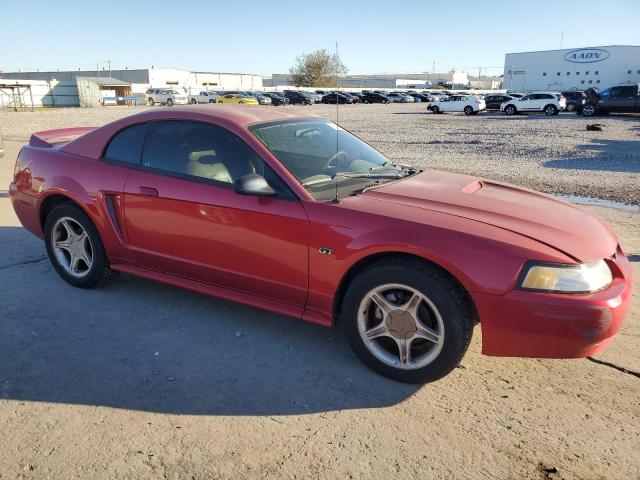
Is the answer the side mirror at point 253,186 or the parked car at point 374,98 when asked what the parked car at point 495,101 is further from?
the side mirror at point 253,186

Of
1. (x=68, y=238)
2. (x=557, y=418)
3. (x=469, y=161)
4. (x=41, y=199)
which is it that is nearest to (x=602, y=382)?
(x=557, y=418)

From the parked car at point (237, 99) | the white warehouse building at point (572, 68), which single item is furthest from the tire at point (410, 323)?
the white warehouse building at point (572, 68)

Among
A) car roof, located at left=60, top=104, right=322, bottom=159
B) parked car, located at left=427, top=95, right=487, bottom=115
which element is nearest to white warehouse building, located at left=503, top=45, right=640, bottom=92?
parked car, located at left=427, top=95, right=487, bottom=115

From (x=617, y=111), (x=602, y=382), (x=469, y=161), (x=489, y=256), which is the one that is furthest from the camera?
(x=617, y=111)

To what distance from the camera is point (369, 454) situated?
2490 mm

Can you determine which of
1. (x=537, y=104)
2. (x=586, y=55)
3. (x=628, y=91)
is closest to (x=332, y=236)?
(x=628, y=91)

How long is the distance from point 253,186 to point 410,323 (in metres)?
1.28

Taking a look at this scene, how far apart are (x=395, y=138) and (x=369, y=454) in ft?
57.2

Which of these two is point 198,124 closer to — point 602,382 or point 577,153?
point 602,382

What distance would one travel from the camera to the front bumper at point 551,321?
263 cm

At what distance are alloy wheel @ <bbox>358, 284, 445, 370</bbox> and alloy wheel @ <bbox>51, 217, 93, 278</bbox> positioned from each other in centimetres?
256

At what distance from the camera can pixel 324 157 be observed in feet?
12.5

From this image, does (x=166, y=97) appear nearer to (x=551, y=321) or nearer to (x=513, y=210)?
(x=513, y=210)

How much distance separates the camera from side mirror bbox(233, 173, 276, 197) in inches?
125
